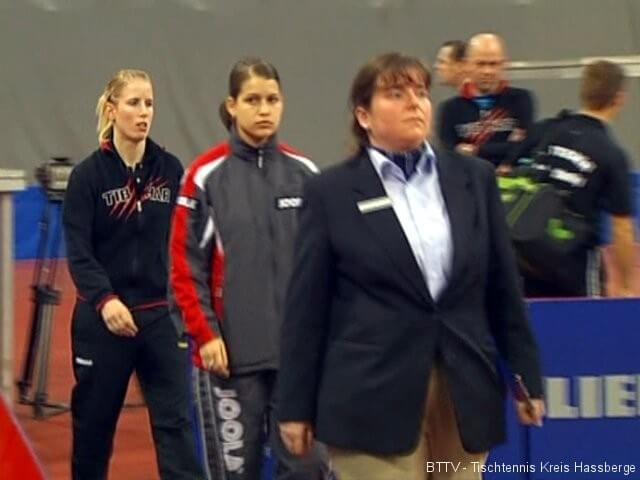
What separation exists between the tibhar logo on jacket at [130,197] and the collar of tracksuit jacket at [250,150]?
36.6 inches

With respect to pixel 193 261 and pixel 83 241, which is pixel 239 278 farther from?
pixel 83 241

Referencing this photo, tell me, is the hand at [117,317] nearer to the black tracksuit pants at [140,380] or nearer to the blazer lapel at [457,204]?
the black tracksuit pants at [140,380]

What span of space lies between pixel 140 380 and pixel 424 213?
2343 mm

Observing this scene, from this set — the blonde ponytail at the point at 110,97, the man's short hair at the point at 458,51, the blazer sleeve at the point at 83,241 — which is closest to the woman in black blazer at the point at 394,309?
the blazer sleeve at the point at 83,241

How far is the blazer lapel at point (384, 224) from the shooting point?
3441mm

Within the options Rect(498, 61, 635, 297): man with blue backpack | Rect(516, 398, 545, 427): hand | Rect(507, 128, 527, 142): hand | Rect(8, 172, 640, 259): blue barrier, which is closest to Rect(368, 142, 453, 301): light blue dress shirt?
Rect(516, 398, 545, 427): hand

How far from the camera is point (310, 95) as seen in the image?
1577 centimetres

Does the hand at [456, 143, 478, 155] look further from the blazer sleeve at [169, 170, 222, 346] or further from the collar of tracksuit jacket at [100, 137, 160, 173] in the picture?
the blazer sleeve at [169, 170, 222, 346]

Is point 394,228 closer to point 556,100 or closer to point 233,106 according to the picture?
point 233,106

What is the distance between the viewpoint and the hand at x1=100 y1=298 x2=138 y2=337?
17.0 feet

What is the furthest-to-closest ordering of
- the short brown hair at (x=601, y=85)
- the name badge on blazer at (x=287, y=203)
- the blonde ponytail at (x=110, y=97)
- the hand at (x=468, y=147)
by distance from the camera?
the hand at (x=468, y=147), the short brown hair at (x=601, y=85), the blonde ponytail at (x=110, y=97), the name badge on blazer at (x=287, y=203)

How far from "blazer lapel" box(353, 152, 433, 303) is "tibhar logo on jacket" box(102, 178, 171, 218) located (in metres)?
2.02

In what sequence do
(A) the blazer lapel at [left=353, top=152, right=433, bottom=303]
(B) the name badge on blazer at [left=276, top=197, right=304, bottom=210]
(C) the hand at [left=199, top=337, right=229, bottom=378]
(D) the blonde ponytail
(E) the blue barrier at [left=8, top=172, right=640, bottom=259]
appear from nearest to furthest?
(A) the blazer lapel at [left=353, top=152, right=433, bottom=303], (C) the hand at [left=199, top=337, right=229, bottom=378], (B) the name badge on blazer at [left=276, top=197, right=304, bottom=210], (D) the blonde ponytail, (E) the blue barrier at [left=8, top=172, right=640, bottom=259]

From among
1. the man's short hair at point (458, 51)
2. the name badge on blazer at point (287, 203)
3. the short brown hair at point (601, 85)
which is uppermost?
the man's short hair at point (458, 51)
